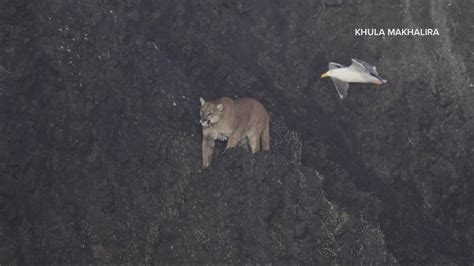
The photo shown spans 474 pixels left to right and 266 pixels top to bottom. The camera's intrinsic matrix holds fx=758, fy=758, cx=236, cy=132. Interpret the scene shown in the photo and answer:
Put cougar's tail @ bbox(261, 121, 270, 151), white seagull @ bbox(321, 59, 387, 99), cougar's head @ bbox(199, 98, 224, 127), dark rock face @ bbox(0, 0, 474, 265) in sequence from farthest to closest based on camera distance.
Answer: cougar's tail @ bbox(261, 121, 270, 151) → white seagull @ bbox(321, 59, 387, 99) → cougar's head @ bbox(199, 98, 224, 127) → dark rock face @ bbox(0, 0, 474, 265)

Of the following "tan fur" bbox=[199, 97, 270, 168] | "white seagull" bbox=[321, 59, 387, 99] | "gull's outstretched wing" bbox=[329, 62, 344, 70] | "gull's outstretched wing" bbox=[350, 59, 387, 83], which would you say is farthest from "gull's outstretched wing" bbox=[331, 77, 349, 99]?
"tan fur" bbox=[199, 97, 270, 168]

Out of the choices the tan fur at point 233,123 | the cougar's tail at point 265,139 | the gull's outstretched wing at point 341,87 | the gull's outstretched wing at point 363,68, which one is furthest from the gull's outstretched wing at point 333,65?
the cougar's tail at point 265,139

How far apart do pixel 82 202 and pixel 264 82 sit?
209 inches

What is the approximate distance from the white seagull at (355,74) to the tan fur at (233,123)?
1.71 metres

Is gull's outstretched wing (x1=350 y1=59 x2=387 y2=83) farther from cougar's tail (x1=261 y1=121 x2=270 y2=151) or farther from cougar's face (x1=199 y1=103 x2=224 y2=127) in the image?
cougar's face (x1=199 y1=103 x2=224 y2=127)

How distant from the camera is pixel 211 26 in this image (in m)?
16.3

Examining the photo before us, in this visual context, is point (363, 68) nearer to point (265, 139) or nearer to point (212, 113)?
point (265, 139)

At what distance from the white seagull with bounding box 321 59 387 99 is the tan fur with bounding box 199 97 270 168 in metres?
1.71

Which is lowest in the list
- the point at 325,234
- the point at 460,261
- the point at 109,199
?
the point at 460,261

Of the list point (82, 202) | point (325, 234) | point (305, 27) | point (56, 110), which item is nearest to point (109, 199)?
point (82, 202)

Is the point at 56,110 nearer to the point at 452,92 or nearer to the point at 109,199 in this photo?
the point at 109,199

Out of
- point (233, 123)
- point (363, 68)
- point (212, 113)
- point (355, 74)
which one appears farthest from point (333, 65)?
point (212, 113)

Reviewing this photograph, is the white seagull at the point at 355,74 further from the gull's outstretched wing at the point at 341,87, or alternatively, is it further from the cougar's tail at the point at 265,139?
the cougar's tail at the point at 265,139

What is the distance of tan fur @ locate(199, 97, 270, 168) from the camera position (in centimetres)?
1457
